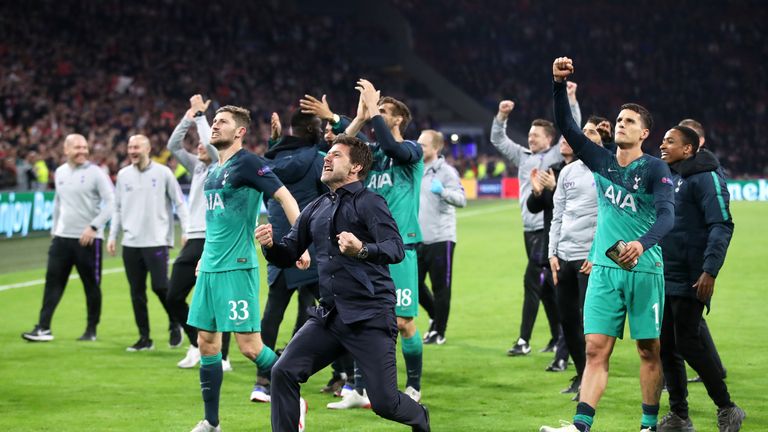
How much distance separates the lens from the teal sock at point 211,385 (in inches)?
306

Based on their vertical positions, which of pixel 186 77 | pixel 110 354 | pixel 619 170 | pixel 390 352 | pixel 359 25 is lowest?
pixel 110 354

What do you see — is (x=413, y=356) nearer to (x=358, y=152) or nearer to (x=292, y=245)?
(x=292, y=245)

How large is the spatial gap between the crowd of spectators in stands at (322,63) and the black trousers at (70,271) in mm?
14092

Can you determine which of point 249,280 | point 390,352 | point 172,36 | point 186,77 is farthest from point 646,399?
point 172,36

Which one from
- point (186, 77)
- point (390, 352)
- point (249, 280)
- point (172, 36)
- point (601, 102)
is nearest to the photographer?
point (390, 352)

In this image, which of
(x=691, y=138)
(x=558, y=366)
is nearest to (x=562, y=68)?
(x=691, y=138)

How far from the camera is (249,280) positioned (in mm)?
7969

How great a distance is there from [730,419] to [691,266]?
43.6 inches

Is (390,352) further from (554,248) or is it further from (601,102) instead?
(601,102)

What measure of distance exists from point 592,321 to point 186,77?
38051 millimetres

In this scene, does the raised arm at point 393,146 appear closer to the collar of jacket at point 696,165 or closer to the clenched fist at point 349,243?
the collar of jacket at point 696,165

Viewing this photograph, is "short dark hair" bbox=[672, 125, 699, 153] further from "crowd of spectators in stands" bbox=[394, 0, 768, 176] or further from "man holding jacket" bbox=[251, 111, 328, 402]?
"crowd of spectators in stands" bbox=[394, 0, 768, 176]

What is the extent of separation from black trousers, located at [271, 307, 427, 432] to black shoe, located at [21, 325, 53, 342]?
671cm

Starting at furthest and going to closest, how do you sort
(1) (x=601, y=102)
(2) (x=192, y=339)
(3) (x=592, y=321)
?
(1) (x=601, y=102) < (2) (x=192, y=339) < (3) (x=592, y=321)
